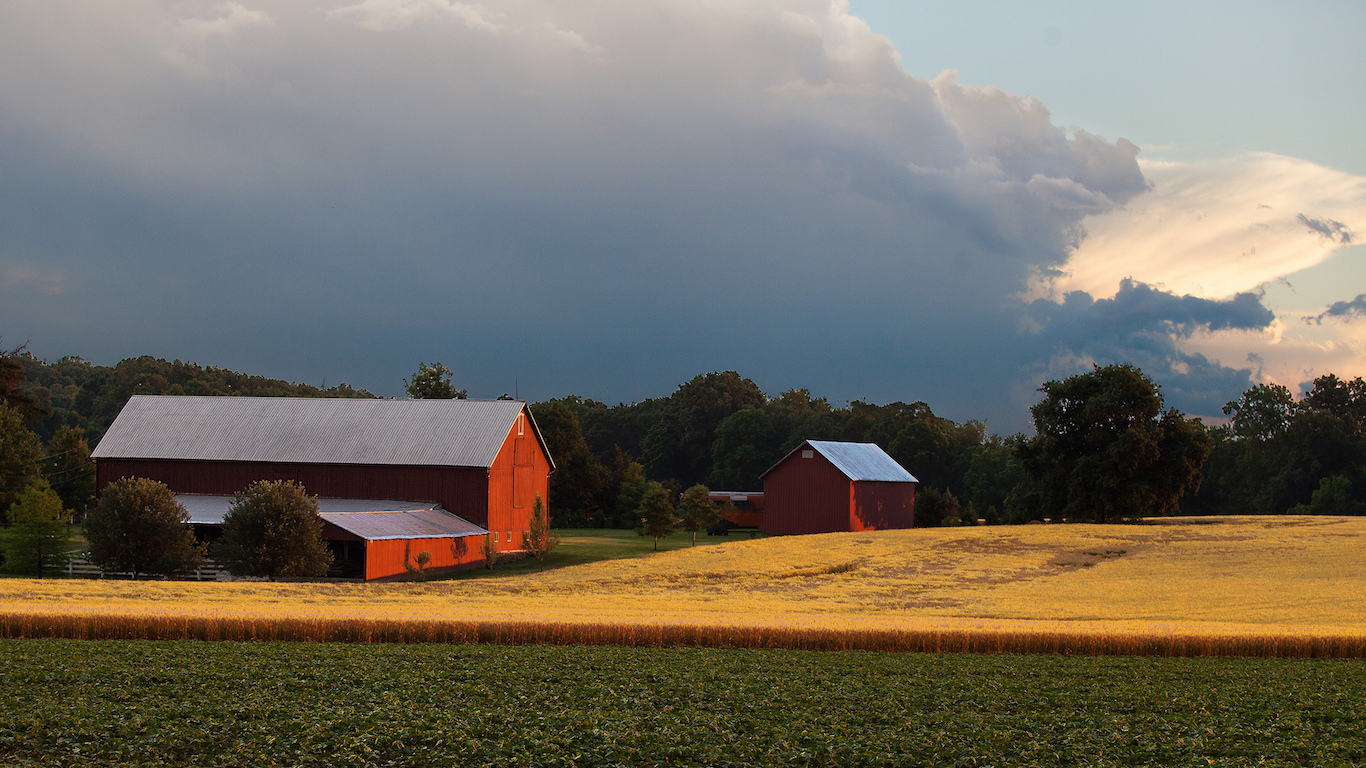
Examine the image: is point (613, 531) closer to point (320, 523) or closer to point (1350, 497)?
point (320, 523)

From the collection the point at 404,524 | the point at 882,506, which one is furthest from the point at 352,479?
the point at 882,506

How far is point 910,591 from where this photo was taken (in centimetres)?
3488

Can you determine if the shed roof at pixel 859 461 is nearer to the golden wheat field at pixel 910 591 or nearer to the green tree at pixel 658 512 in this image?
the green tree at pixel 658 512

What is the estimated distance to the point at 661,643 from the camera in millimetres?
21734

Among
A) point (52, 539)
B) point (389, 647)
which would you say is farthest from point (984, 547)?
point (52, 539)

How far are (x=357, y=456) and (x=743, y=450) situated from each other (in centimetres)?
6260

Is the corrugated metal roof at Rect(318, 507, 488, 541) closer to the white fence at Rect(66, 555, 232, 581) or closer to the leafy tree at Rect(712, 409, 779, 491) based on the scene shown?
the white fence at Rect(66, 555, 232, 581)

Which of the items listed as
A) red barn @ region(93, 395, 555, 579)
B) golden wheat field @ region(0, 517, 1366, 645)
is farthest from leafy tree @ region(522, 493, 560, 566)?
golden wheat field @ region(0, 517, 1366, 645)

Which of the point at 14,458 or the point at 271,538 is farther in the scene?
the point at 14,458

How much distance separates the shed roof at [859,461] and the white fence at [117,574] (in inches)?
1409

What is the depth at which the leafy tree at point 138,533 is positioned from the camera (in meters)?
41.1

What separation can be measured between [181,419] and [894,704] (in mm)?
54970

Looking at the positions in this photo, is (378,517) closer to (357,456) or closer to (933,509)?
(357,456)

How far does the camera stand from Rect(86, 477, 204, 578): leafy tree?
4106 cm
